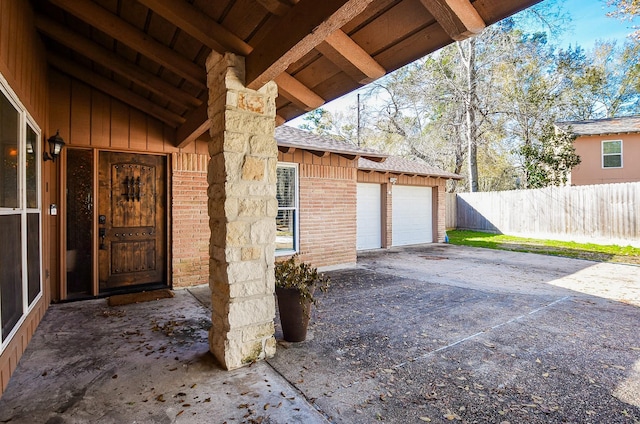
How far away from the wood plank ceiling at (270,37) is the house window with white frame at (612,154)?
15814 millimetres

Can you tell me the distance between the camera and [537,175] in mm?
14078

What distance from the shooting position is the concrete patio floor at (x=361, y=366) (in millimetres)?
2287

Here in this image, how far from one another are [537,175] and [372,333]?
Answer: 13.8 metres

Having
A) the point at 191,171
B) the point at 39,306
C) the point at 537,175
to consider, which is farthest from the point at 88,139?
the point at 537,175

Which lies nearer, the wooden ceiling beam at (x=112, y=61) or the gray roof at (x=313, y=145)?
the wooden ceiling beam at (x=112, y=61)

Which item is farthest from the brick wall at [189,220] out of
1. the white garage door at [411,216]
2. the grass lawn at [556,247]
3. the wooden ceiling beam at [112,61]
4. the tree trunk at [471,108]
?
the tree trunk at [471,108]

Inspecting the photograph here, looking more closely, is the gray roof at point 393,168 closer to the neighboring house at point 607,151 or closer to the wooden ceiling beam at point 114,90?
the wooden ceiling beam at point 114,90

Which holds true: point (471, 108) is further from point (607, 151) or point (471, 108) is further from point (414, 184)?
point (414, 184)

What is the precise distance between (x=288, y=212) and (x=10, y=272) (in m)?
4.50

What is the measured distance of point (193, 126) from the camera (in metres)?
4.38

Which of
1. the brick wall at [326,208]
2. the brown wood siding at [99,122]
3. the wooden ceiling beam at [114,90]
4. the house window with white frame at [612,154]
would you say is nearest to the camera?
the wooden ceiling beam at [114,90]

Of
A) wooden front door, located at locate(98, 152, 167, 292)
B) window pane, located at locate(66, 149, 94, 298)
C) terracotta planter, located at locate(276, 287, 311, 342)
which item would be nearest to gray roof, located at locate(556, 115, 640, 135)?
terracotta planter, located at locate(276, 287, 311, 342)

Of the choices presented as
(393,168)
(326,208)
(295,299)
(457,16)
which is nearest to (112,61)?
(295,299)

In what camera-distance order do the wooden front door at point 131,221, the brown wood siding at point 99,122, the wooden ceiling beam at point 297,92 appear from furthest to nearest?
1. the wooden front door at point 131,221
2. the brown wood siding at point 99,122
3. the wooden ceiling beam at point 297,92
